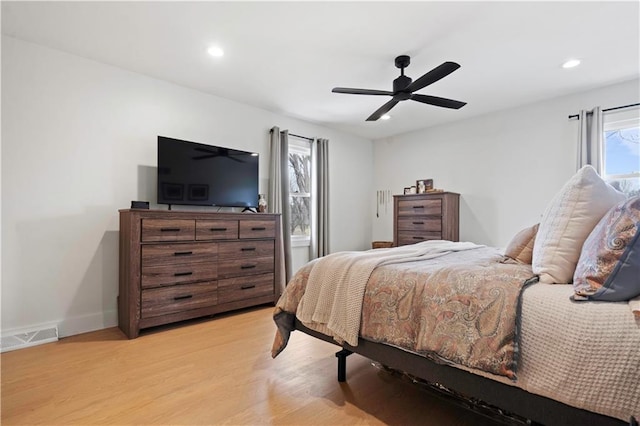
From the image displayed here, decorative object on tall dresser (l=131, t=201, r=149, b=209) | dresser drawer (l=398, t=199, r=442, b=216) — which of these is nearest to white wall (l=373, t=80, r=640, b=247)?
dresser drawer (l=398, t=199, r=442, b=216)

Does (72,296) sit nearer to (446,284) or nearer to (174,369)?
(174,369)

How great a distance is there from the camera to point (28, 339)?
2566 millimetres

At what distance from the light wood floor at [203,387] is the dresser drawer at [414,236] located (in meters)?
2.59

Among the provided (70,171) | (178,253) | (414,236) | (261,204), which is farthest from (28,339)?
(414,236)

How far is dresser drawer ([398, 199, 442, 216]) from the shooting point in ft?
14.5

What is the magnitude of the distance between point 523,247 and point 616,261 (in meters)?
0.74

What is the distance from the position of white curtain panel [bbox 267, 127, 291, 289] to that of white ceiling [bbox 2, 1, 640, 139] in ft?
2.36

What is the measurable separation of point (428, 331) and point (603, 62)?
3423mm

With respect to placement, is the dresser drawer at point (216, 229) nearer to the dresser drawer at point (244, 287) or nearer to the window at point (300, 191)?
the dresser drawer at point (244, 287)

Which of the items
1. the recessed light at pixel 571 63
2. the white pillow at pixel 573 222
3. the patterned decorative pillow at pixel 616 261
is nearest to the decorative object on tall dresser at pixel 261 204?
the white pillow at pixel 573 222

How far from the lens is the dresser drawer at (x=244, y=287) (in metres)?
3.30

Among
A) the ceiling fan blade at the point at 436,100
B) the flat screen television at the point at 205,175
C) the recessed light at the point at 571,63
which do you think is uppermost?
the recessed light at the point at 571,63

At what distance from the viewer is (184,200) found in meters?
3.30

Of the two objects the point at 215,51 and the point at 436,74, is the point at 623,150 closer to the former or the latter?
the point at 436,74
